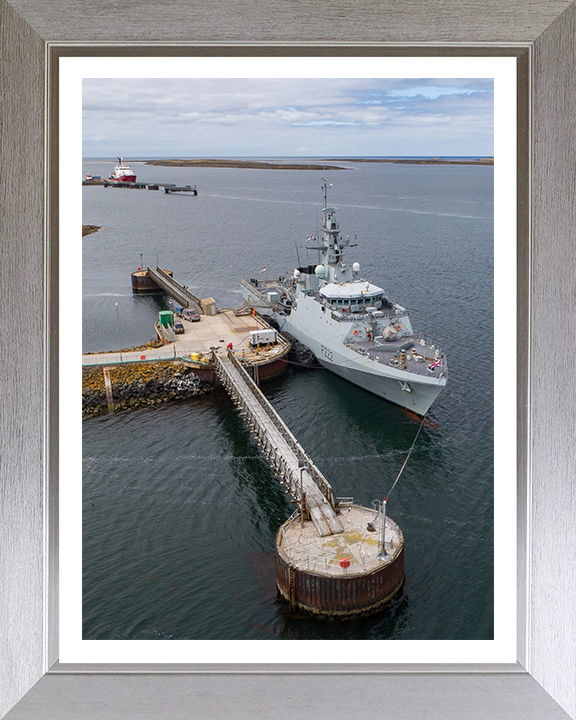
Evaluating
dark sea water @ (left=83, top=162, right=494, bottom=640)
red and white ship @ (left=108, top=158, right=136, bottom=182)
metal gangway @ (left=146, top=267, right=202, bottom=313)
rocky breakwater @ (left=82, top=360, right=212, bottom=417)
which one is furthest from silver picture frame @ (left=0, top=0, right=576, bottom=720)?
red and white ship @ (left=108, top=158, right=136, bottom=182)

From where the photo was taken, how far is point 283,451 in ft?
24.9

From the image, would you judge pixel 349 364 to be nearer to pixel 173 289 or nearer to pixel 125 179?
pixel 173 289

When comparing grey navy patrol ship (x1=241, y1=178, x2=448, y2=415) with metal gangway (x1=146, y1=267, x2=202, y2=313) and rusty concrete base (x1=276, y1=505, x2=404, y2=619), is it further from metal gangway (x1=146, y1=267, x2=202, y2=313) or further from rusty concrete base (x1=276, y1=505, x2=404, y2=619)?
rusty concrete base (x1=276, y1=505, x2=404, y2=619)

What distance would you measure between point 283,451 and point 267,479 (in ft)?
1.68

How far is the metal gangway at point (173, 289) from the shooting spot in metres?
15.0

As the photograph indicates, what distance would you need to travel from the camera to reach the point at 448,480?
774 cm

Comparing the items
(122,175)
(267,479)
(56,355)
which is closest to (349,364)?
(267,479)

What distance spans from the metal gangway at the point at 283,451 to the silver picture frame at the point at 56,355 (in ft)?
13.0

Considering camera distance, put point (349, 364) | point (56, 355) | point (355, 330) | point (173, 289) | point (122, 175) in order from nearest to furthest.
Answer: point (56, 355) → point (349, 364) → point (355, 330) → point (173, 289) → point (122, 175)

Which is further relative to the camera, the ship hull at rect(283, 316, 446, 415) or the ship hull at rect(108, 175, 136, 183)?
the ship hull at rect(108, 175, 136, 183)

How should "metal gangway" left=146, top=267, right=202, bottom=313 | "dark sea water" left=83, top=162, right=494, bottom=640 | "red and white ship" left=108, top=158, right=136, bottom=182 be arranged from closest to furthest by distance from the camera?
1. "dark sea water" left=83, top=162, right=494, bottom=640
2. "metal gangway" left=146, top=267, right=202, bottom=313
3. "red and white ship" left=108, top=158, right=136, bottom=182

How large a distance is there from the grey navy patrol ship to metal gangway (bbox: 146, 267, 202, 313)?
139cm

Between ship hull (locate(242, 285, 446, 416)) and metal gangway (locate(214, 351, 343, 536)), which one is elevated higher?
ship hull (locate(242, 285, 446, 416))

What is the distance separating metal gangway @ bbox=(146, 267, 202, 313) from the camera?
1499cm
